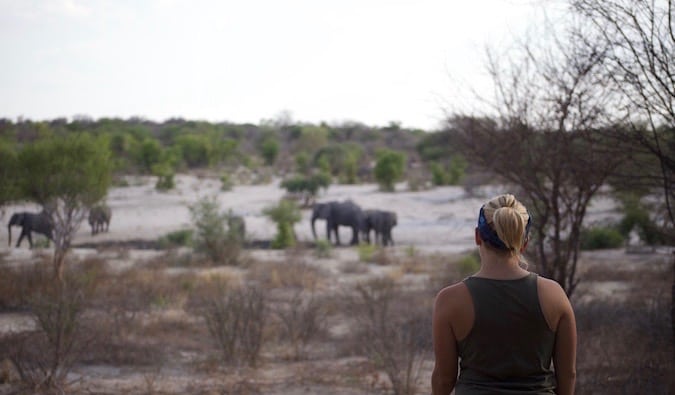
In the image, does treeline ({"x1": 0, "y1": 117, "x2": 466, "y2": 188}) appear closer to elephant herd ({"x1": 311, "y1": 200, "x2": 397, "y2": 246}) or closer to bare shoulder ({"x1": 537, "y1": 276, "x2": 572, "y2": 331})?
elephant herd ({"x1": 311, "y1": 200, "x2": 397, "y2": 246})

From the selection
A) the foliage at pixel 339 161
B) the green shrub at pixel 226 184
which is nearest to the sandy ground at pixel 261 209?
the green shrub at pixel 226 184

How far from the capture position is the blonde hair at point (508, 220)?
8.68 ft

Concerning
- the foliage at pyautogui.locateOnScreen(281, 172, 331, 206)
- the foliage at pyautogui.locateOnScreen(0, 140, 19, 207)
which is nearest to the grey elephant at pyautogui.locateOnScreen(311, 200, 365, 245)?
the foliage at pyautogui.locateOnScreen(281, 172, 331, 206)

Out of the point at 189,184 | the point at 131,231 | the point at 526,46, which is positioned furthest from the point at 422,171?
the point at 526,46

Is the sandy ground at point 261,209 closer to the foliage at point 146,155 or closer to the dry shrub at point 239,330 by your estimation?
the foliage at point 146,155

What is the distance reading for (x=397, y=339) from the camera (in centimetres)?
784

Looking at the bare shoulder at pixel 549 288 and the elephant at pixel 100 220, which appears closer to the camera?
the bare shoulder at pixel 549 288

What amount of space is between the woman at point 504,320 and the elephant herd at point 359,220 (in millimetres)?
22565

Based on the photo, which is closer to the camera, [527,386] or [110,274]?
[527,386]

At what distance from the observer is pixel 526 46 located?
8.16 m

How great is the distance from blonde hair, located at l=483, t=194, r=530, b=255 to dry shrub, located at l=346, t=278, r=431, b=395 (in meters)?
4.91

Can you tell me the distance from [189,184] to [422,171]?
17.6 metres

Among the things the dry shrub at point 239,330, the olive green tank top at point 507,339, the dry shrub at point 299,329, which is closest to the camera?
the olive green tank top at point 507,339

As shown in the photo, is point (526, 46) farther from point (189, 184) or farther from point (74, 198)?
point (189, 184)
